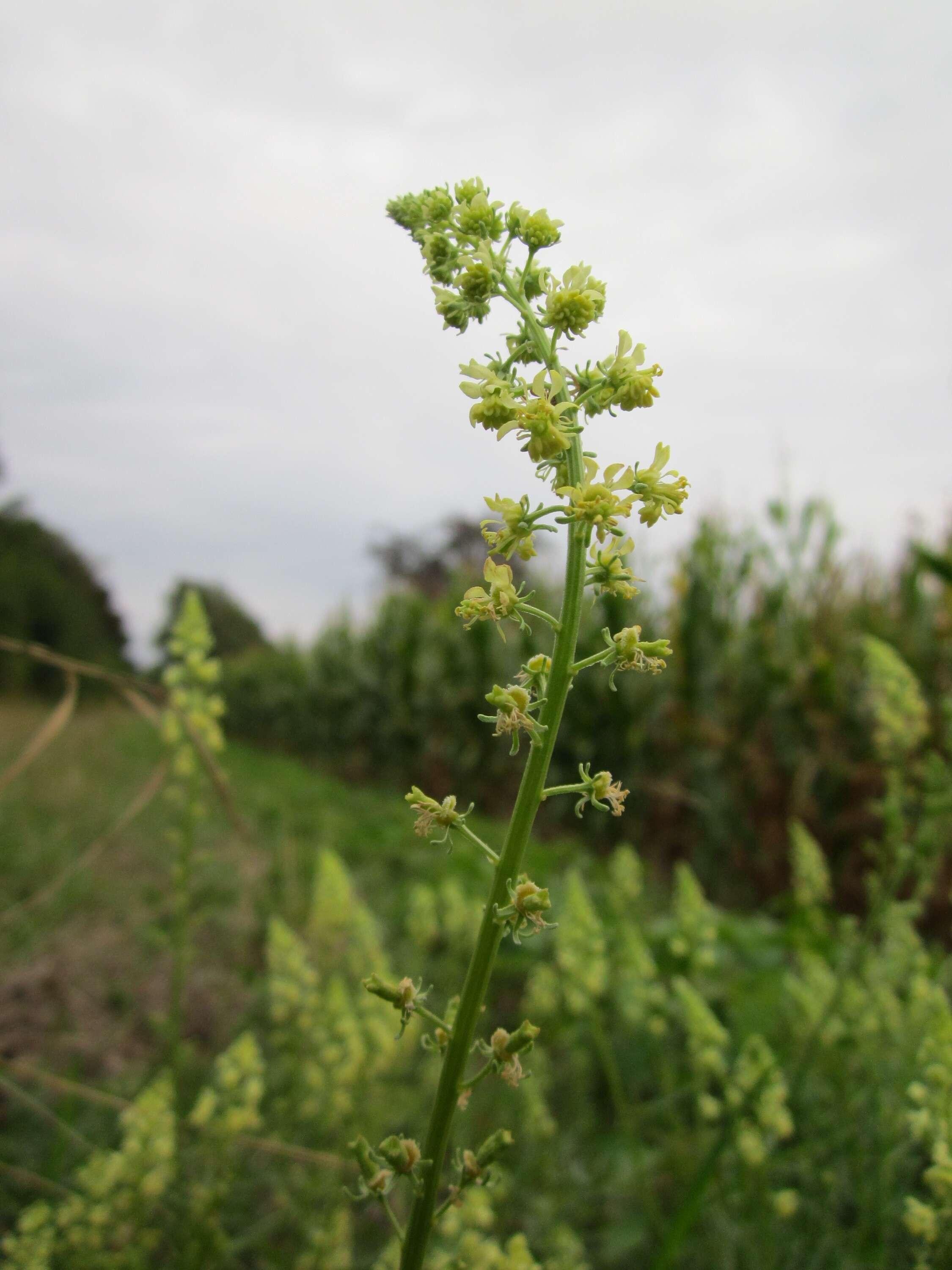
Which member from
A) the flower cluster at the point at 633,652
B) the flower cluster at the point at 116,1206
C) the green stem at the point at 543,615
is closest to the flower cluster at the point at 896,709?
the flower cluster at the point at 633,652

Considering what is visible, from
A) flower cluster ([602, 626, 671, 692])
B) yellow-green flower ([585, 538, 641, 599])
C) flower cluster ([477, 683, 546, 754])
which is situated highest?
yellow-green flower ([585, 538, 641, 599])

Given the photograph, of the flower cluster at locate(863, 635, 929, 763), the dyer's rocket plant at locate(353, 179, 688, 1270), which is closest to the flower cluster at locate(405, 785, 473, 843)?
the dyer's rocket plant at locate(353, 179, 688, 1270)

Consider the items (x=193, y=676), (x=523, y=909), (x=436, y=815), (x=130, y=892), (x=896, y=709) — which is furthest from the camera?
(x=130, y=892)

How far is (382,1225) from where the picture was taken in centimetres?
304

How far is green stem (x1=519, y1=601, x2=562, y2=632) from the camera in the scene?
128 centimetres

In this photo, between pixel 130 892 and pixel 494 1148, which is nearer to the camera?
pixel 494 1148

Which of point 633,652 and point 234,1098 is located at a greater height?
point 633,652

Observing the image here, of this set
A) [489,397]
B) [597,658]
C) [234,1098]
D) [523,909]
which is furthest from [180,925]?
[489,397]

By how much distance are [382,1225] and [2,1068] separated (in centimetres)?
153

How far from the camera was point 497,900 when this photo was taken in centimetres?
128

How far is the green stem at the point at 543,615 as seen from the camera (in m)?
1.28

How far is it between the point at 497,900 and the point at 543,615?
1.48 ft

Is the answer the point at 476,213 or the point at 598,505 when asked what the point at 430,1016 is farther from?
the point at 476,213

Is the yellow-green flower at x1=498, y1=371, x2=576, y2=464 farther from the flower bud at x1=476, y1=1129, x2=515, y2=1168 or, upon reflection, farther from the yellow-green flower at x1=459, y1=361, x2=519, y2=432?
the flower bud at x1=476, y1=1129, x2=515, y2=1168
